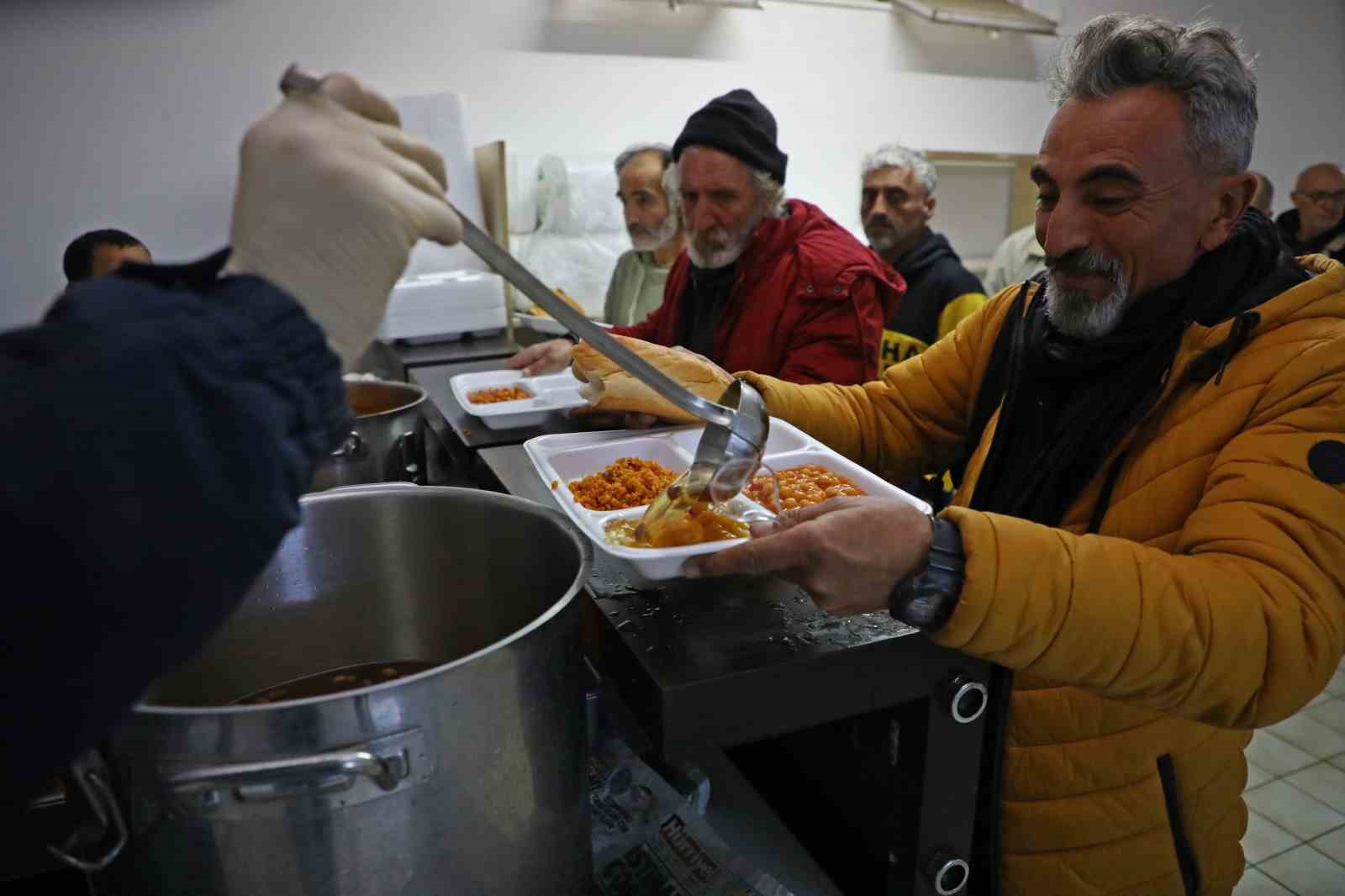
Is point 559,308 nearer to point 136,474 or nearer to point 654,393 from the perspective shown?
point 136,474

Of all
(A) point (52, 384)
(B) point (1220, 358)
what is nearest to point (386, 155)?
(A) point (52, 384)

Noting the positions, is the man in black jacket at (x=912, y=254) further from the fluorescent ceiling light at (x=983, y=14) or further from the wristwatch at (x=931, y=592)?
the wristwatch at (x=931, y=592)

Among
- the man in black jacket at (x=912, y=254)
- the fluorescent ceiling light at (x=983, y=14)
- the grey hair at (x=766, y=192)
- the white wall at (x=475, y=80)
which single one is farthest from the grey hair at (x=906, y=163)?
the fluorescent ceiling light at (x=983, y=14)

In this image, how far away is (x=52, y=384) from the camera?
377mm

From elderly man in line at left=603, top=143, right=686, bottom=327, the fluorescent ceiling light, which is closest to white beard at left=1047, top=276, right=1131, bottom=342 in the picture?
elderly man in line at left=603, top=143, right=686, bottom=327

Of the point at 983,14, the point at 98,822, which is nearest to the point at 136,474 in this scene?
the point at 98,822

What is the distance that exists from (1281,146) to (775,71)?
13.3 feet

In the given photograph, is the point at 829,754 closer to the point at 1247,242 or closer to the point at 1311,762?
the point at 1247,242

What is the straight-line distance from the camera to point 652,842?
35.7 inches

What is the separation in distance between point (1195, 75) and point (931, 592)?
73cm

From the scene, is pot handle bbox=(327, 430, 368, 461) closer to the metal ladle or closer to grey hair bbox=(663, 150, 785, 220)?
the metal ladle

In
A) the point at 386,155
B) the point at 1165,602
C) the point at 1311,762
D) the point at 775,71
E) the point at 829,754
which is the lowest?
the point at 1311,762

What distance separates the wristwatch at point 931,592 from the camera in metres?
0.74

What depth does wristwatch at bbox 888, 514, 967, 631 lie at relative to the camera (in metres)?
0.74
